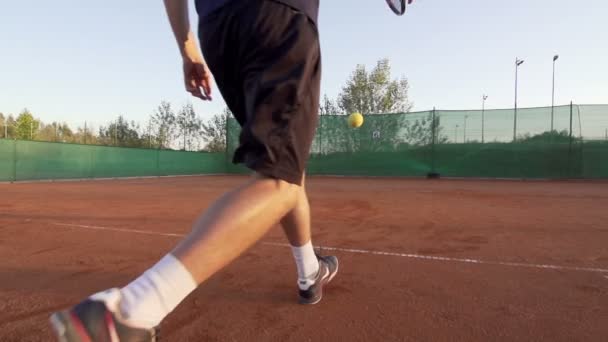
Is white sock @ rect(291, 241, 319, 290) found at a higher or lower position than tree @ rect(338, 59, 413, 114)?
lower

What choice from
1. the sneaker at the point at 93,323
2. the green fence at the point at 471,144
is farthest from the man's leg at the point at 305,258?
the green fence at the point at 471,144

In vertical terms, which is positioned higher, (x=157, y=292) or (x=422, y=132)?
(x=422, y=132)

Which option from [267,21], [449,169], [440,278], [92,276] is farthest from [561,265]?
[449,169]

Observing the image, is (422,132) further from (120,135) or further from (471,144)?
(120,135)

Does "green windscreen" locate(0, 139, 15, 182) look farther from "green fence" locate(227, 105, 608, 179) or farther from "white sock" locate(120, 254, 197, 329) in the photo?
"white sock" locate(120, 254, 197, 329)

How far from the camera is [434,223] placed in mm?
3213

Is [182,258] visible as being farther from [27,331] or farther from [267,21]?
Result: [27,331]

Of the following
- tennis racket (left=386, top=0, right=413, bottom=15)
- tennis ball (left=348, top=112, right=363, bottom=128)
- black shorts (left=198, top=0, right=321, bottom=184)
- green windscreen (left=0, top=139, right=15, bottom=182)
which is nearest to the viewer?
black shorts (left=198, top=0, right=321, bottom=184)

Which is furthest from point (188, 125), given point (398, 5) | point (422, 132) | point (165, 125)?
point (398, 5)

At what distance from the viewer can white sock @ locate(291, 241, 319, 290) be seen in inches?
53.9

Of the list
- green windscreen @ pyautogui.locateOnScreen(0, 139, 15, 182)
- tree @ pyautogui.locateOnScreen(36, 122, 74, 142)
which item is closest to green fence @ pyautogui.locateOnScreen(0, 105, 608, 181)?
green windscreen @ pyautogui.locateOnScreen(0, 139, 15, 182)

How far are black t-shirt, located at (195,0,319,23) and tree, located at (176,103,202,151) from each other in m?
24.2

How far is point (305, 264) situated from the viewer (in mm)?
1382

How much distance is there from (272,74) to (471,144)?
1423 centimetres
